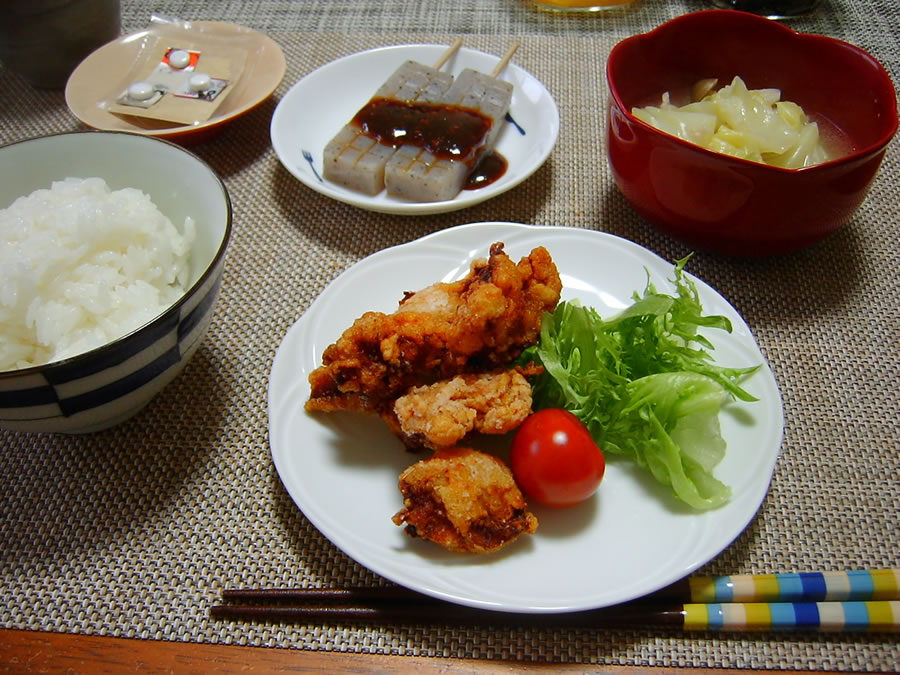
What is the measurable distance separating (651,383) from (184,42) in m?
2.78

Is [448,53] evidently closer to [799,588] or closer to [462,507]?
[462,507]

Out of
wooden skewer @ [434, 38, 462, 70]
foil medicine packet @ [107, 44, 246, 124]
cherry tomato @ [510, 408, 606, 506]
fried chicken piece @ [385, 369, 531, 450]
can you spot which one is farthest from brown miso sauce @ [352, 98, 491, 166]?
cherry tomato @ [510, 408, 606, 506]

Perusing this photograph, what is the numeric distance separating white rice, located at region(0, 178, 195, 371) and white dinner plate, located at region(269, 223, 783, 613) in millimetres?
425

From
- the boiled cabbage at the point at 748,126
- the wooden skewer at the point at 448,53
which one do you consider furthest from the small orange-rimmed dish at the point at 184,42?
the boiled cabbage at the point at 748,126

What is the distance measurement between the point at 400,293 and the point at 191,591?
1.01 meters

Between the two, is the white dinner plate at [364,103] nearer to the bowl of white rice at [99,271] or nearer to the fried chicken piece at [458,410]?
the bowl of white rice at [99,271]

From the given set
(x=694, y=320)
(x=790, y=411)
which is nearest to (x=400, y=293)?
(x=694, y=320)

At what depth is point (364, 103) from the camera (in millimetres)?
2986

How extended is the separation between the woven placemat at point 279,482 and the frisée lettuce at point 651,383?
0.27 metres

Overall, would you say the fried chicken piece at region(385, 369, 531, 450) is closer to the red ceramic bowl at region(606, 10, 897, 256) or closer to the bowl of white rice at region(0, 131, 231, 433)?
the bowl of white rice at region(0, 131, 231, 433)

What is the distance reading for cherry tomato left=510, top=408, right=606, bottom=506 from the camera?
149 centimetres

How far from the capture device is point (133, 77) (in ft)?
9.64

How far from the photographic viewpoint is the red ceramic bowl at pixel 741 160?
1.96 m

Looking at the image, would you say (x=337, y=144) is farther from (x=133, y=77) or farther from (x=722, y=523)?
(x=722, y=523)
